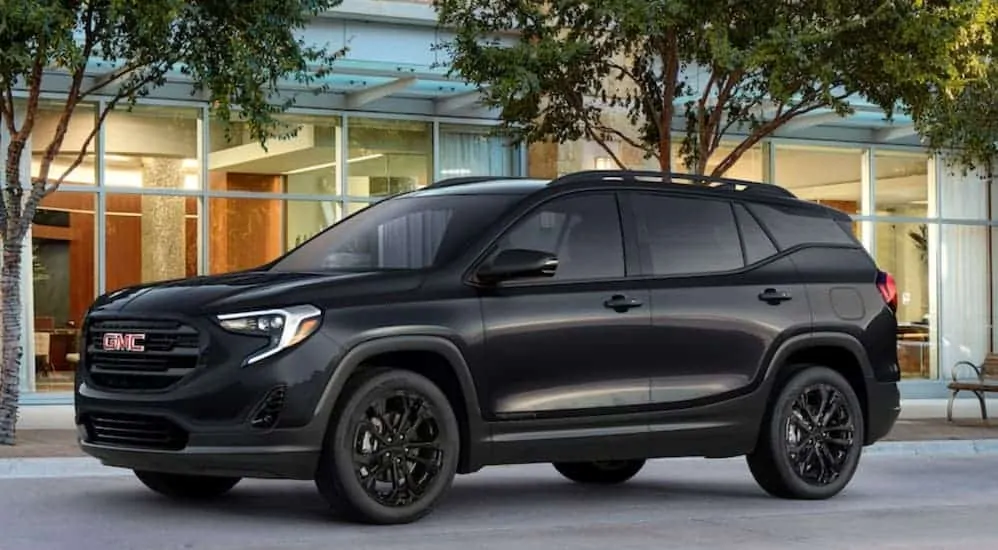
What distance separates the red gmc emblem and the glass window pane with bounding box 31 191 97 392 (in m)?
11.3

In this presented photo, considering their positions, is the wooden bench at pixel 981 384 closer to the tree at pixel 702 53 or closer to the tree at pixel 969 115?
the tree at pixel 969 115

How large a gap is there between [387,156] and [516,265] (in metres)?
13.6

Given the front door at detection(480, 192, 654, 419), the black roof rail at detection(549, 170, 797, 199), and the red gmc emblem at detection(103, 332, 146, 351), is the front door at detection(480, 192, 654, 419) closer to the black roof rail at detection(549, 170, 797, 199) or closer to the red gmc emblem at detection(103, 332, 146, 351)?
the black roof rail at detection(549, 170, 797, 199)

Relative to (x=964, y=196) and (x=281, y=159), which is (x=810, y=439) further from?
(x=964, y=196)

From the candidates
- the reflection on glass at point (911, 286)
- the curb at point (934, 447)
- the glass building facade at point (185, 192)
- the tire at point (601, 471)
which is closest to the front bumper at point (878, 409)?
the tire at point (601, 471)

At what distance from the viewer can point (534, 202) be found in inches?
362

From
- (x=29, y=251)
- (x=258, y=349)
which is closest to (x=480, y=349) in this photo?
(x=258, y=349)

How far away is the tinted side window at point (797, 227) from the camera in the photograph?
1037 cm

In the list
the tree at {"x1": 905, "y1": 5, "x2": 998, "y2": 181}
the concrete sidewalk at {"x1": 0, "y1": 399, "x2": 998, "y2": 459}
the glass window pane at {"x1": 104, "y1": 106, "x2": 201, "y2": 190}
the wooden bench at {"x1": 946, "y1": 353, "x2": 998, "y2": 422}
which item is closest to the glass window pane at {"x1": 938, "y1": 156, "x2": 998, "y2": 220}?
the wooden bench at {"x1": 946, "y1": 353, "x2": 998, "y2": 422}

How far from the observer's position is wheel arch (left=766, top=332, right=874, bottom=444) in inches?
395

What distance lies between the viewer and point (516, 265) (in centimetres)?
867

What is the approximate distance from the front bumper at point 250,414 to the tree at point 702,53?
25.9ft

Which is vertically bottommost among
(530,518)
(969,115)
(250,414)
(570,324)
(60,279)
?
(530,518)

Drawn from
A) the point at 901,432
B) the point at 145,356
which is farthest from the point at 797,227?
the point at 901,432
